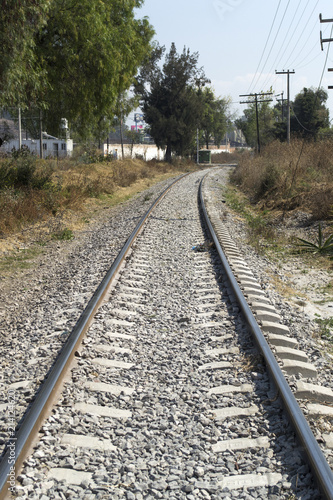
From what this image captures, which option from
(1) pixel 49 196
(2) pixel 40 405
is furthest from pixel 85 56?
(2) pixel 40 405

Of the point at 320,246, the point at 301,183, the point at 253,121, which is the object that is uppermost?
the point at 253,121

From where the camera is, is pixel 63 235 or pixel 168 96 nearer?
pixel 63 235

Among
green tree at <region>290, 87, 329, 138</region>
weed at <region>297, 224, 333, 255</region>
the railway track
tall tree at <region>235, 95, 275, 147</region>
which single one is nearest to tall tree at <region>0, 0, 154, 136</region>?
the railway track

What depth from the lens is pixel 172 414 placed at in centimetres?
374

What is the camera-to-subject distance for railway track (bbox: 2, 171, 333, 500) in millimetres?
2947

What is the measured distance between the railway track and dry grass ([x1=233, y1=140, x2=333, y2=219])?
7.43 metres

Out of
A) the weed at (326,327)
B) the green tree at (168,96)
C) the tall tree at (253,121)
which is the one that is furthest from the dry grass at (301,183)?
the tall tree at (253,121)

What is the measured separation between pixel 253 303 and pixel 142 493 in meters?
3.67

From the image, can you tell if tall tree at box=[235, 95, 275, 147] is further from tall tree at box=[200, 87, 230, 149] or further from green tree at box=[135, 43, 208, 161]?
green tree at box=[135, 43, 208, 161]

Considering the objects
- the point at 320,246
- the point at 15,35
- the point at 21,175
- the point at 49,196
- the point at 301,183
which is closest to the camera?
the point at 15,35

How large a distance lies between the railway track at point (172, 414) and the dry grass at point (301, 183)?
24.4ft

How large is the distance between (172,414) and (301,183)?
14.6 m

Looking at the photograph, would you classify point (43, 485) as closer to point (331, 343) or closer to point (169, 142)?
point (331, 343)

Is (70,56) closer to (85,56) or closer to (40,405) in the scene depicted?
(85,56)
